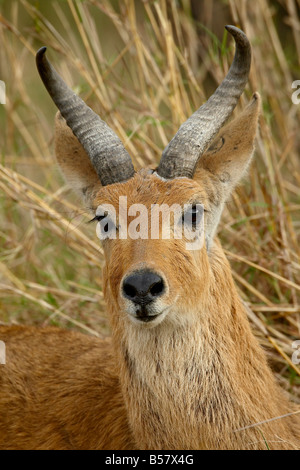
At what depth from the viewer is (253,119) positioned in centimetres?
480

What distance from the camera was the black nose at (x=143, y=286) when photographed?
388 centimetres

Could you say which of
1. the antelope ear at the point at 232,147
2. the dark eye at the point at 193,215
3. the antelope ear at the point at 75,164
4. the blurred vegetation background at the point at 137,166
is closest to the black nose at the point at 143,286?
the dark eye at the point at 193,215

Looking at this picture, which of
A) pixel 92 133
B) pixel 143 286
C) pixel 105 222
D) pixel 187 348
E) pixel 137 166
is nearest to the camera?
pixel 143 286

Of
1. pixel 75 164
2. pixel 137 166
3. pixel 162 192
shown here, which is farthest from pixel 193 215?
pixel 137 166

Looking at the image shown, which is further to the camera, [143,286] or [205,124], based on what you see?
[205,124]

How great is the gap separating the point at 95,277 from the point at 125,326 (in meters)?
2.64

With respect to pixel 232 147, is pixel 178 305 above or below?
below

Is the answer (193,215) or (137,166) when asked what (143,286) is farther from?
(137,166)

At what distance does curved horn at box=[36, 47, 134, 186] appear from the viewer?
462 centimetres

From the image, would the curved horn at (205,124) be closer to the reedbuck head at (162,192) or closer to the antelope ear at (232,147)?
the reedbuck head at (162,192)

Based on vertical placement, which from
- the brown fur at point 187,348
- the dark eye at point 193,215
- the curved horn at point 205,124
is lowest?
the brown fur at point 187,348

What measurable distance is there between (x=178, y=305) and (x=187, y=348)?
0.36 metres

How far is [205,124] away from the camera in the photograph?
15.0 feet

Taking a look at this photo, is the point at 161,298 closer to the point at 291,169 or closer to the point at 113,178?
the point at 113,178
